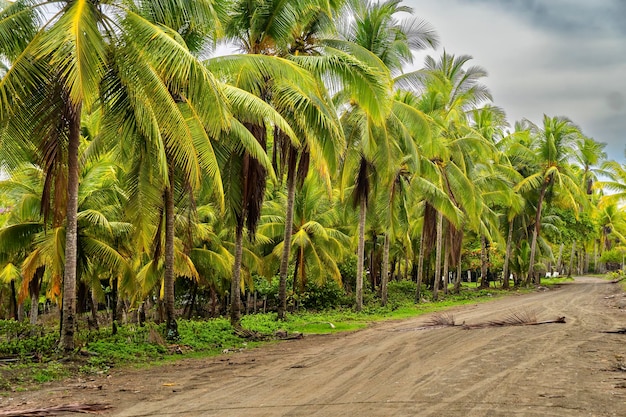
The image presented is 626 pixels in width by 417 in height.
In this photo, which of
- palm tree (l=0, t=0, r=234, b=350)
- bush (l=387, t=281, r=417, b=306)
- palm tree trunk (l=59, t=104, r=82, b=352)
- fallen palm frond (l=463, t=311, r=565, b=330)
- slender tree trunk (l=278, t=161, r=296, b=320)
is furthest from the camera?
bush (l=387, t=281, r=417, b=306)

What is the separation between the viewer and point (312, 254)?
2375 centimetres

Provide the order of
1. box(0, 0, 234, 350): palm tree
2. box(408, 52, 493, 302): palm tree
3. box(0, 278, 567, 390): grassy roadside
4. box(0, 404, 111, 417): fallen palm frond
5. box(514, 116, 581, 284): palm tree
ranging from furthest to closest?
box(514, 116, 581, 284): palm tree < box(408, 52, 493, 302): palm tree < box(0, 278, 567, 390): grassy roadside < box(0, 0, 234, 350): palm tree < box(0, 404, 111, 417): fallen palm frond

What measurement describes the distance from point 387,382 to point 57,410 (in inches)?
168

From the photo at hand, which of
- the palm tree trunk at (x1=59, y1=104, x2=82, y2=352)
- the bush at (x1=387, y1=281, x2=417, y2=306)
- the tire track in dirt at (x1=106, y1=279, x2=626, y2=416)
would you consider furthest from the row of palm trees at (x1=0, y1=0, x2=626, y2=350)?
the bush at (x1=387, y1=281, x2=417, y2=306)

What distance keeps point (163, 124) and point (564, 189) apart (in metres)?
31.5

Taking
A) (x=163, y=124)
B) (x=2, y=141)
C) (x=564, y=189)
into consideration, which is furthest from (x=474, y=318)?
(x=564, y=189)

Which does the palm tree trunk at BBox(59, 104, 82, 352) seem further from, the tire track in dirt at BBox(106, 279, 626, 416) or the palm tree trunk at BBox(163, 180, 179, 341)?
the tire track in dirt at BBox(106, 279, 626, 416)

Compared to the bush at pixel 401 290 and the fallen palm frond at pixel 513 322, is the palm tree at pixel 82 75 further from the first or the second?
the bush at pixel 401 290

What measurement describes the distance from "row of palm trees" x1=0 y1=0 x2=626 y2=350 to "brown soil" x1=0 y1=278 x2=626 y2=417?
111 inches

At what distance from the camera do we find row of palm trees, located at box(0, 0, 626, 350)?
9164 millimetres

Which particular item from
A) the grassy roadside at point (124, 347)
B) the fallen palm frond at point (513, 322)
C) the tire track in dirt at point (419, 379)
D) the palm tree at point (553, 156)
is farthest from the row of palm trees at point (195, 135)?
the palm tree at point (553, 156)

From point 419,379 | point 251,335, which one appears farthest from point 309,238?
point 419,379

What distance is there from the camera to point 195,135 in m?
10.0

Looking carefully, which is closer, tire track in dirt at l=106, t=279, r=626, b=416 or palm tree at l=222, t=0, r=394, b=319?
tire track in dirt at l=106, t=279, r=626, b=416
